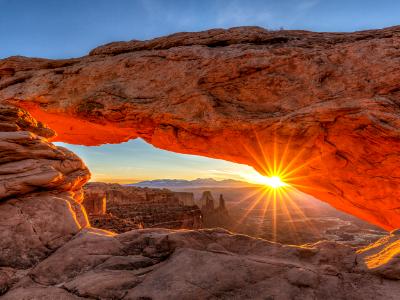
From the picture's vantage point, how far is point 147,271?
503 cm

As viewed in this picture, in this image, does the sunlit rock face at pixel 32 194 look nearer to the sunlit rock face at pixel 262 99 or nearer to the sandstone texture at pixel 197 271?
the sandstone texture at pixel 197 271

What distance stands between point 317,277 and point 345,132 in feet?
21.6

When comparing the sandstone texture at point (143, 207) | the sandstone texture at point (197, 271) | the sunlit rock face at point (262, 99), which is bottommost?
the sandstone texture at point (143, 207)

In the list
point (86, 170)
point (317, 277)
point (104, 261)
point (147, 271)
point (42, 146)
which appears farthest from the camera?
point (86, 170)

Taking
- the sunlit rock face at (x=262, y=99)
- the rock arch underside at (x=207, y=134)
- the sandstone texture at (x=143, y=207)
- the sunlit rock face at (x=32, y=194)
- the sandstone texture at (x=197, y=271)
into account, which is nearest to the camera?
the sandstone texture at (x=197, y=271)

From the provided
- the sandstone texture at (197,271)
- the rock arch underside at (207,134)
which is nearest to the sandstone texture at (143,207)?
the rock arch underside at (207,134)

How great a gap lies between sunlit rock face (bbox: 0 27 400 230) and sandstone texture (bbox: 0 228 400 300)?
16.1 feet

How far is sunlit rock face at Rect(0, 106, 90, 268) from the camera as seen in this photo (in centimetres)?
598

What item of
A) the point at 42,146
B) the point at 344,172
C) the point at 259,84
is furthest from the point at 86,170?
the point at 344,172

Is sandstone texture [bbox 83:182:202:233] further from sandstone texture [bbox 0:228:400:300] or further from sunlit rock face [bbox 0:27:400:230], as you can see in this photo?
sandstone texture [bbox 0:228:400:300]

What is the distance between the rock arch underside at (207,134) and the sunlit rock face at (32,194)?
1.3 inches

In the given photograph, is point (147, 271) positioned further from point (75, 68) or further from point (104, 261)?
point (75, 68)

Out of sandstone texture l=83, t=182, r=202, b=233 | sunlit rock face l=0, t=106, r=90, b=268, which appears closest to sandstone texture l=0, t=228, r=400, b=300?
sunlit rock face l=0, t=106, r=90, b=268

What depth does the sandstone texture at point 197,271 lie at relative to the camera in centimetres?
432
